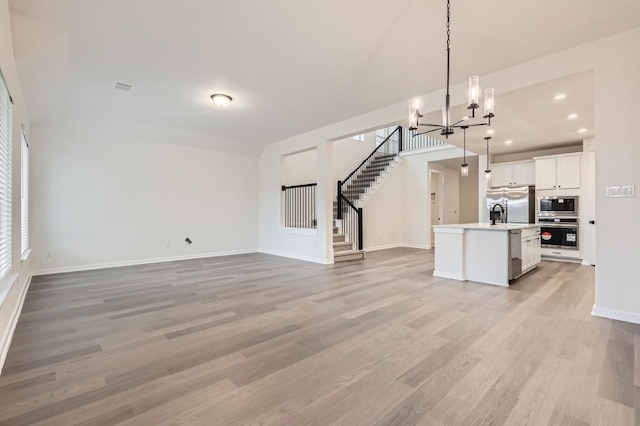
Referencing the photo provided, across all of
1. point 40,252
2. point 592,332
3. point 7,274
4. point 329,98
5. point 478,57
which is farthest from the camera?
point 40,252

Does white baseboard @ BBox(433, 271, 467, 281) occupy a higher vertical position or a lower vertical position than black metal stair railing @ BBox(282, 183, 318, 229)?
lower

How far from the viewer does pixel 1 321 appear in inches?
92.0

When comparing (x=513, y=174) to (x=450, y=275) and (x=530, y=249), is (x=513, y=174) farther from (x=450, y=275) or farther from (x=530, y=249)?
(x=450, y=275)

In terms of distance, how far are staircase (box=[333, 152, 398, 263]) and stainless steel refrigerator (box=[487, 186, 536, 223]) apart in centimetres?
325

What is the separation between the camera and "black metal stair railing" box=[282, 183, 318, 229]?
7320mm

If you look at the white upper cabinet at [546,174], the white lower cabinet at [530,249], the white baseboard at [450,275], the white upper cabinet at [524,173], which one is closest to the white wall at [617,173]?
the white baseboard at [450,275]

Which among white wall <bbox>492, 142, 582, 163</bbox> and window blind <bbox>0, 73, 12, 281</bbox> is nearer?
window blind <bbox>0, 73, 12, 281</bbox>

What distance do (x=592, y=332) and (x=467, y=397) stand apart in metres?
1.89

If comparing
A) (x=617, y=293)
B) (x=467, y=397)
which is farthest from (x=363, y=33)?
(x=617, y=293)

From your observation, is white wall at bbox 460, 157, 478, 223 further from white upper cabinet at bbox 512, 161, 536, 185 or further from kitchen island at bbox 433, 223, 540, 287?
kitchen island at bbox 433, 223, 540, 287

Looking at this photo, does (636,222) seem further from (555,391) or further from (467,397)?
(467,397)

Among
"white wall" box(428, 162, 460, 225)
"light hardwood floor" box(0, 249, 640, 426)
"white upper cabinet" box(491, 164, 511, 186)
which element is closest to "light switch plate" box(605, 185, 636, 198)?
"light hardwood floor" box(0, 249, 640, 426)

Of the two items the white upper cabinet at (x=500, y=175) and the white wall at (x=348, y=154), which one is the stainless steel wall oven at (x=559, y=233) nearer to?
the white upper cabinet at (x=500, y=175)

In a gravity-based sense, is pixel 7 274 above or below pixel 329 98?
below
